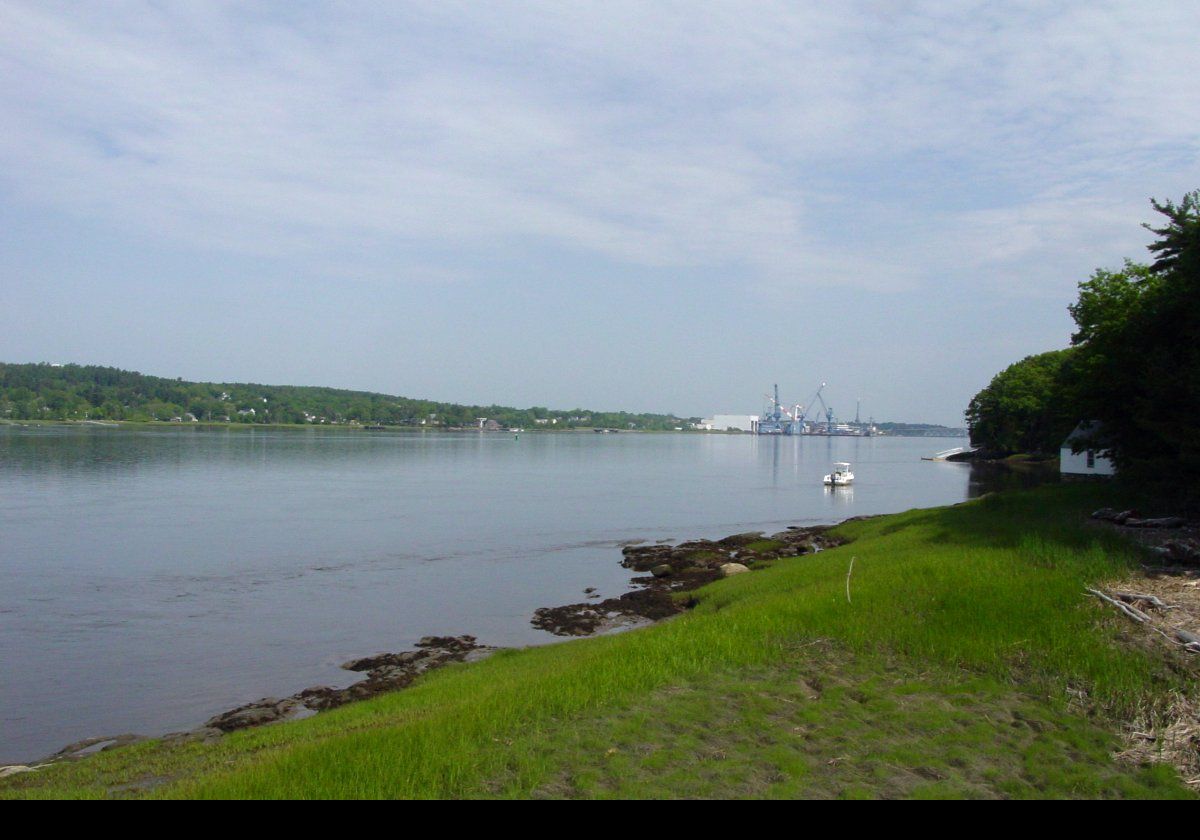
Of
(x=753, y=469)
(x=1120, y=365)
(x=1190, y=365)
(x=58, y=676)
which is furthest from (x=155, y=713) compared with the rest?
(x=753, y=469)

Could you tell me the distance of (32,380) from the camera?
634ft

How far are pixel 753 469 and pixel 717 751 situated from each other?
100 m

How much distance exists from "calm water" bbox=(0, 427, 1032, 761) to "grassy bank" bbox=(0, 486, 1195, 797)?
5604 millimetres

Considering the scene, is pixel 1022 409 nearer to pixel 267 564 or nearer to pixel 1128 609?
pixel 267 564

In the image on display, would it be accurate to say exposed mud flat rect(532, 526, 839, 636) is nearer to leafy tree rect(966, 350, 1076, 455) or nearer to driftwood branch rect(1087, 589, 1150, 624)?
driftwood branch rect(1087, 589, 1150, 624)

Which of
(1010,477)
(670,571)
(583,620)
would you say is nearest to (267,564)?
(583,620)

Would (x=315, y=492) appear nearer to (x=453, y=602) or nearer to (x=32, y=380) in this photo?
(x=453, y=602)

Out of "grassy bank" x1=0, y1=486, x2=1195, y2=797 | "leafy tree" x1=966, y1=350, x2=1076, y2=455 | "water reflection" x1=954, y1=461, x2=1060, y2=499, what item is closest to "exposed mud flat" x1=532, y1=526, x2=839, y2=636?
"grassy bank" x1=0, y1=486, x2=1195, y2=797

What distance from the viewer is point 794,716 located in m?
9.10

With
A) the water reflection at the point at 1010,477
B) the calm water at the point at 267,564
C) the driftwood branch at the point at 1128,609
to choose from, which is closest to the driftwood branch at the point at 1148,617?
the driftwood branch at the point at 1128,609

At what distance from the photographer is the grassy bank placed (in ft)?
24.4

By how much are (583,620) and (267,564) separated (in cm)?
1466

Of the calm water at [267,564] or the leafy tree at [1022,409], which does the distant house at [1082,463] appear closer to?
the calm water at [267,564]

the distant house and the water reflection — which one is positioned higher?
the distant house
